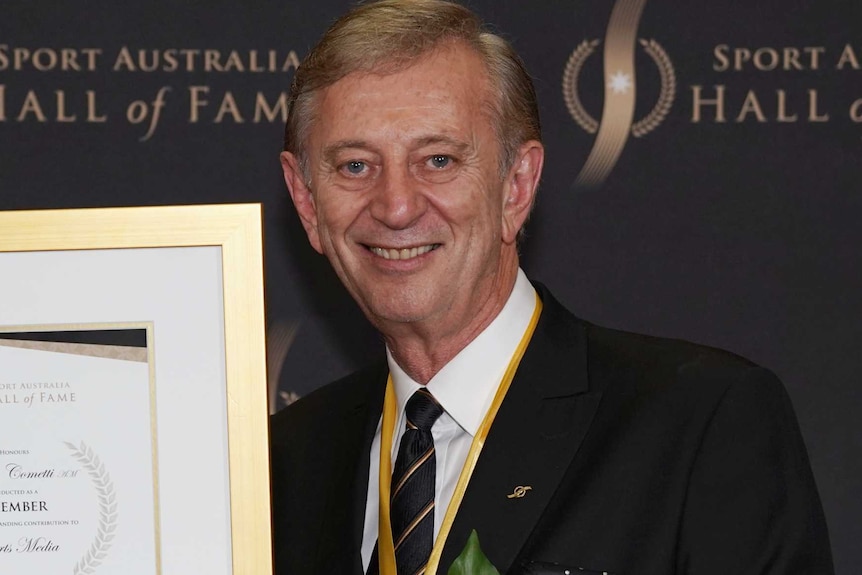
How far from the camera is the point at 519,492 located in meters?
1.88

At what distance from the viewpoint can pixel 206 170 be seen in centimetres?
280

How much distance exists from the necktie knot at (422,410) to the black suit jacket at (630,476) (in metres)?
0.12

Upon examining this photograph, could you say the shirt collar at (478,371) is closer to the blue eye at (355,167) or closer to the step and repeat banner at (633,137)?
the blue eye at (355,167)

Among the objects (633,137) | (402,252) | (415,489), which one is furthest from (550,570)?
(633,137)

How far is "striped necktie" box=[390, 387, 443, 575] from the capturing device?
1908mm

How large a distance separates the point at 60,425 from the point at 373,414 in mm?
698

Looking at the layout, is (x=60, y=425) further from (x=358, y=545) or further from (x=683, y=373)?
(x=683, y=373)

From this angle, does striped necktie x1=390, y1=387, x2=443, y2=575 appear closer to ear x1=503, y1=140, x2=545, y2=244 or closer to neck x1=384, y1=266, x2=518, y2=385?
neck x1=384, y1=266, x2=518, y2=385

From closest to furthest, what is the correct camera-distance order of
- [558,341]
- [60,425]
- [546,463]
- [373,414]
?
1. [60,425]
2. [546,463]
3. [558,341]
4. [373,414]

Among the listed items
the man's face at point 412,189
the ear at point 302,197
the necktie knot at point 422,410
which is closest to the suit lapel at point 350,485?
the necktie knot at point 422,410

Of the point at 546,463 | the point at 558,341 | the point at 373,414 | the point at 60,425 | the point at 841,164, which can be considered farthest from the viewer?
the point at 841,164

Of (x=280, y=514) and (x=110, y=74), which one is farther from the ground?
(x=110, y=74)

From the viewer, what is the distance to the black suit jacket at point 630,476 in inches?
70.4

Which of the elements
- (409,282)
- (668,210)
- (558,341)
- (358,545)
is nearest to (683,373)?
(558,341)
